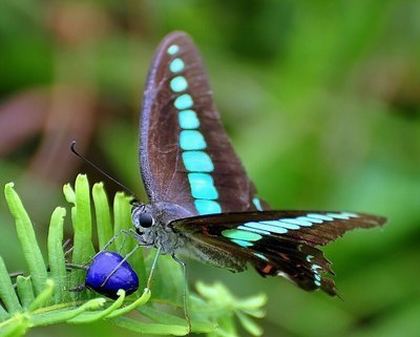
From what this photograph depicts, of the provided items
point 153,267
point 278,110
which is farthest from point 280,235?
point 278,110

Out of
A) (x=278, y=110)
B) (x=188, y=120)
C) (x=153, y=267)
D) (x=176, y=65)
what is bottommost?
(x=153, y=267)

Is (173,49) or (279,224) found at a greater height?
(173,49)

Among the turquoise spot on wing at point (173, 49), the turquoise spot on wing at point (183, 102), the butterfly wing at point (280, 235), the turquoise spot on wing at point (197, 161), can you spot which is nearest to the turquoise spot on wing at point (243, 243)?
the butterfly wing at point (280, 235)

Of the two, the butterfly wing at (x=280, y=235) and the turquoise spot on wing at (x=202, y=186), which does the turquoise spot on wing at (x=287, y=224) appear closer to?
the butterfly wing at (x=280, y=235)

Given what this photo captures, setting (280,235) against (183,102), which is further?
(183,102)

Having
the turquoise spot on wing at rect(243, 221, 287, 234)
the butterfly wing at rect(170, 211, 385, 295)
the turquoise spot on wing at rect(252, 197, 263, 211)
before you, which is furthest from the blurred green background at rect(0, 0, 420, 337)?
A: the turquoise spot on wing at rect(243, 221, 287, 234)

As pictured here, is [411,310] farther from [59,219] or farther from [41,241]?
[59,219]

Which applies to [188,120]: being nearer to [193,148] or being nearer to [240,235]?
[193,148]
